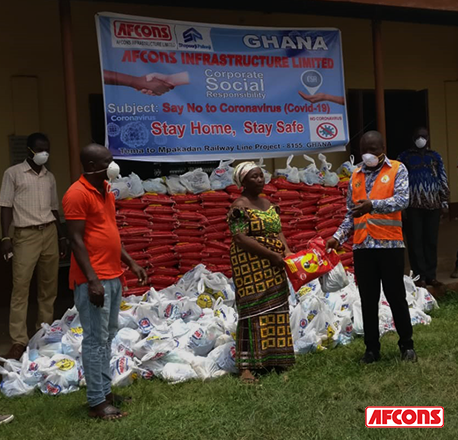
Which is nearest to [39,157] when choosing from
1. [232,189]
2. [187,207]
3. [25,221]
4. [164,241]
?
[25,221]

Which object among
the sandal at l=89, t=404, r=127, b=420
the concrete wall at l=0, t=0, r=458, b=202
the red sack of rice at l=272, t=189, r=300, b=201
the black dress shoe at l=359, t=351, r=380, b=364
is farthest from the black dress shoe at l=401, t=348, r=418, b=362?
the concrete wall at l=0, t=0, r=458, b=202

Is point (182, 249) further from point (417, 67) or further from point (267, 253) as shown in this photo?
point (417, 67)

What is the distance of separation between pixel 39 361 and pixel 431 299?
167 inches

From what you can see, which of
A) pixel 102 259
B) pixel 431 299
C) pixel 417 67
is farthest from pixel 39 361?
pixel 417 67

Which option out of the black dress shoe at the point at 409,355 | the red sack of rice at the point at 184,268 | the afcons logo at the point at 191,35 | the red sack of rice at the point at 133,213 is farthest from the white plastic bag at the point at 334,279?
the afcons logo at the point at 191,35

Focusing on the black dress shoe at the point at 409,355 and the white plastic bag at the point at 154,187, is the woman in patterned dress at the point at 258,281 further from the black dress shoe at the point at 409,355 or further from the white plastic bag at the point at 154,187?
the white plastic bag at the point at 154,187

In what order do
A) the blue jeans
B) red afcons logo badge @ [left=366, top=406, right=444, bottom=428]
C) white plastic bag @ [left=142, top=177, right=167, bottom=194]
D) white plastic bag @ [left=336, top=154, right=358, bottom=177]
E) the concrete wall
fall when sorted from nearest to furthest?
red afcons logo badge @ [left=366, top=406, right=444, bottom=428]
the blue jeans
white plastic bag @ [left=142, top=177, right=167, bottom=194]
white plastic bag @ [left=336, top=154, right=358, bottom=177]
the concrete wall

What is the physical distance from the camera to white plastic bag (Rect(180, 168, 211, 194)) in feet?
24.2

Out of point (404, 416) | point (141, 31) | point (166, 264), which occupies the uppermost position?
point (141, 31)

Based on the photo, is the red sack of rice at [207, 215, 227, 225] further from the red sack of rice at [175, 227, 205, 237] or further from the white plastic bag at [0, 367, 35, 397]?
the white plastic bag at [0, 367, 35, 397]

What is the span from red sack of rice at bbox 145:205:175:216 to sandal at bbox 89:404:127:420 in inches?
112

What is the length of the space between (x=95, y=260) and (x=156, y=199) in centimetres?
275

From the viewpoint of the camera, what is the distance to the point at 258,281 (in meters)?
5.30

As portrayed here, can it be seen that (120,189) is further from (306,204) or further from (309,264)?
(309,264)
